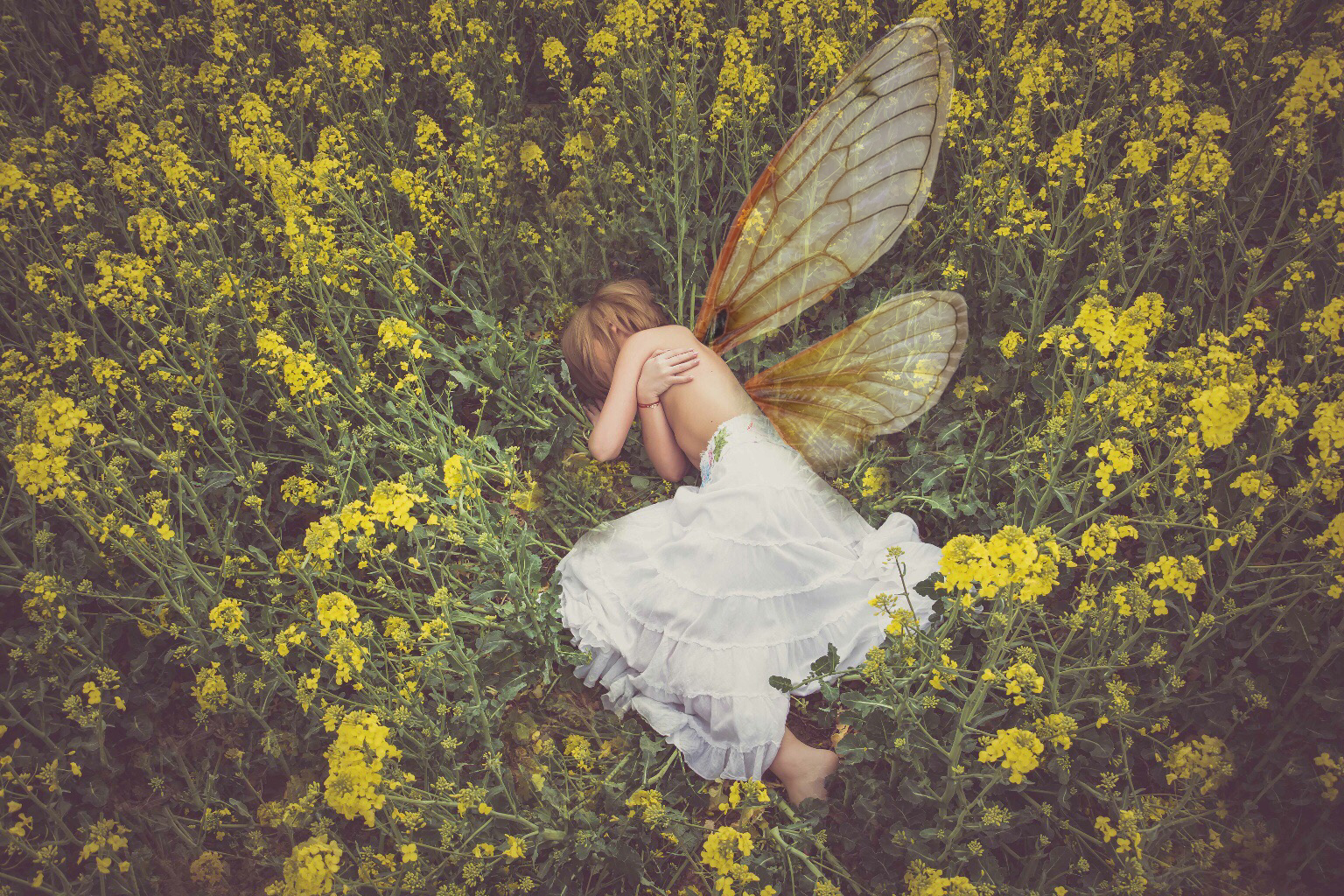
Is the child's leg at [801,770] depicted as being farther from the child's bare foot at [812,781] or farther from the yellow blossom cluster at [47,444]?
the yellow blossom cluster at [47,444]

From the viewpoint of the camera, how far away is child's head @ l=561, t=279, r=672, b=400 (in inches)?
99.6

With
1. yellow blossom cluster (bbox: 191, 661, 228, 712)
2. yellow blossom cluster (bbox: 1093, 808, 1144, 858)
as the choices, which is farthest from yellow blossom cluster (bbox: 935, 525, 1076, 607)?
yellow blossom cluster (bbox: 191, 661, 228, 712)

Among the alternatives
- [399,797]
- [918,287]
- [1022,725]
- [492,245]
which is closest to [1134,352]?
[1022,725]

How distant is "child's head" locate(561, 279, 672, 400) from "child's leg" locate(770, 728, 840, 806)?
131 centimetres

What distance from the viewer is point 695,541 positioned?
2.28 m

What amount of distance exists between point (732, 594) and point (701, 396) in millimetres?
657

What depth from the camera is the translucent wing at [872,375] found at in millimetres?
2287

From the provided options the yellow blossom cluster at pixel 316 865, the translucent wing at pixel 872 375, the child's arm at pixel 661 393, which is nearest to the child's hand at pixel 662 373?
the child's arm at pixel 661 393

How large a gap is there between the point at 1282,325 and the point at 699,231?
7.31ft

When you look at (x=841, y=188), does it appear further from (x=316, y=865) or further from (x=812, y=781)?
(x=316, y=865)

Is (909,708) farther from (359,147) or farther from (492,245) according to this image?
(359,147)

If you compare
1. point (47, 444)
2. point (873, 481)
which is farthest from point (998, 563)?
point (47, 444)

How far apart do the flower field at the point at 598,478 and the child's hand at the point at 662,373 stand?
1.62ft

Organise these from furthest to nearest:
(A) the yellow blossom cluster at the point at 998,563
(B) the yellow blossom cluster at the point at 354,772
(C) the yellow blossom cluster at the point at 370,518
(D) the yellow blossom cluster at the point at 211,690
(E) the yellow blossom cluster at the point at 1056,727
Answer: (D) the yellow blossom cluster at the point at 211,690 → (C) the yellow blossom cluster at the point at 370,518 → (E) the yellow blossom cluster at the point at 1056,727 → (B) the yellow blossom cluster at the point at 354,772 → (A) the yellow blossom cluster at the point at 998,563
